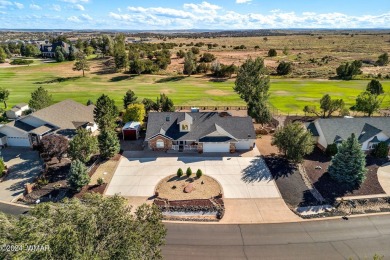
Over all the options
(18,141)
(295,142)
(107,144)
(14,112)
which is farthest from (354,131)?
(14,112)

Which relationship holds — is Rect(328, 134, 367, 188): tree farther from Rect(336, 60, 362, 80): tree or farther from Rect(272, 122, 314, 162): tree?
Rect(336, 60, 362, 80): tree

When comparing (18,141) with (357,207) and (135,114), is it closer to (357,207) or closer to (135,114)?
(135,114)

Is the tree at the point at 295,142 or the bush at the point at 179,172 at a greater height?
the tree at the point at 295,142

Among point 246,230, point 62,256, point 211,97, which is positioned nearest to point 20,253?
point 62,256

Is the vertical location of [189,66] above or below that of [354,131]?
above

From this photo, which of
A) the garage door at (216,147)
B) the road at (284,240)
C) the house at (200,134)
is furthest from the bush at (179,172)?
the road at (284,240)

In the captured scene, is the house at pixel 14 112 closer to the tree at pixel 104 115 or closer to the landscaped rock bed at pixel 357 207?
the tree at pixel 104 115

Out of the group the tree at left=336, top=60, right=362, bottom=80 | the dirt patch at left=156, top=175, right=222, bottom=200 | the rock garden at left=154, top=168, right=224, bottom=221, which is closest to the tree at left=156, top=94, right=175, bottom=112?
the rock garden at left=154, top=168, right=224, bottom=221
